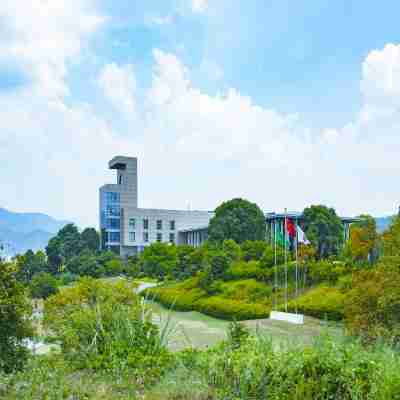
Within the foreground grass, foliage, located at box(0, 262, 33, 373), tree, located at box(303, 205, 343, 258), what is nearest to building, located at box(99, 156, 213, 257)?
tree, located at box(303, 205, 343, 258)

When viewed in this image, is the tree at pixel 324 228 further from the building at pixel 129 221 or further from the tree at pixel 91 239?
the tree at pixel 91 239

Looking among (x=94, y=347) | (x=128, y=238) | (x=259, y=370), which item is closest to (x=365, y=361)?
(x=259, y=370)

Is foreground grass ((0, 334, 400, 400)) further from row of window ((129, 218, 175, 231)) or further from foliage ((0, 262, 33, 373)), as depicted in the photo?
row of window ((129, 218, 175, 231))

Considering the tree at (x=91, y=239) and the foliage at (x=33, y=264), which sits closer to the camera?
the foliage at (x=33, y=264)

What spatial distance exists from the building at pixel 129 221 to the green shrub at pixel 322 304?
37788 millimetres

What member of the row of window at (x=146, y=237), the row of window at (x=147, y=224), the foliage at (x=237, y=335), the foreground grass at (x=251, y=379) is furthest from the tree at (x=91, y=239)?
the foreground grass at (x=251, y=379)

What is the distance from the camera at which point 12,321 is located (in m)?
5.57

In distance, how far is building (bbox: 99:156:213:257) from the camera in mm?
61719

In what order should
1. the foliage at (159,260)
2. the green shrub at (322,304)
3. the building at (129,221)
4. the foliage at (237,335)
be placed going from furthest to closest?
the building at (129,221) → the foliage at (159,260) → the green shrub at (322,304) → the foliage at (237,335)

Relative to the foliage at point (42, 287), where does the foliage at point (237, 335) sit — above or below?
above

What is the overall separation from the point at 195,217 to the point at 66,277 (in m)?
25.9

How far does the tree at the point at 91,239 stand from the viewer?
58.9 metres

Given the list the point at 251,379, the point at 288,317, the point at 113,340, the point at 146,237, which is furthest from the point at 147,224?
the point at 251,379

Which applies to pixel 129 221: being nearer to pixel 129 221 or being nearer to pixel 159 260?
pixel 129 221
